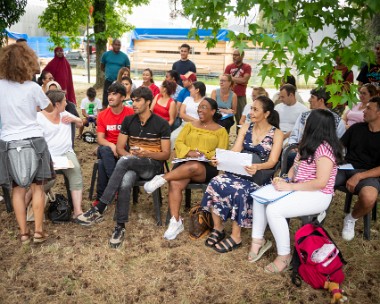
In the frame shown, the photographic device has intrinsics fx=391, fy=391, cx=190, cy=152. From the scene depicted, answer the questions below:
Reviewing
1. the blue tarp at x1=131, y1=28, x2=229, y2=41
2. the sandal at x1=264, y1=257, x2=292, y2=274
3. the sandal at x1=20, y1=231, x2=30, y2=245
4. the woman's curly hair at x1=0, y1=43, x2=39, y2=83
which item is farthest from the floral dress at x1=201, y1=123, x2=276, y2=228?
the blue tarp at x1=131, y1=28, x2=229, y2=41

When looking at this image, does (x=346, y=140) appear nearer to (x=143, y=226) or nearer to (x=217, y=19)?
(x=217, y=19)

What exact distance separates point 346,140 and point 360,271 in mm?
1541

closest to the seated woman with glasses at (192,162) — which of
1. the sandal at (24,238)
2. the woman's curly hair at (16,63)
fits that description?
the sandal at (24,238)

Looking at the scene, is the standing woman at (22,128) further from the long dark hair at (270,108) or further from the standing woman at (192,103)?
the standing woman at (192,103)

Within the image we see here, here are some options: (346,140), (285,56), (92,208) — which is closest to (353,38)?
(285,56)

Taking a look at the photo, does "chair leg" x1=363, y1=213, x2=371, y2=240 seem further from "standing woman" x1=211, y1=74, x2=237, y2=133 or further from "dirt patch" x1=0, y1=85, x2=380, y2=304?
"standing woman" x1=211, y1=74, x2=237, y2=133

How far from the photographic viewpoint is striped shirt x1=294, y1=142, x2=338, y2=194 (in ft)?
11.2

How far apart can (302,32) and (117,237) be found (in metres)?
2.56

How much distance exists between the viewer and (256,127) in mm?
4195

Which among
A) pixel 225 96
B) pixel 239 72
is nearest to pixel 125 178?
pixel 225 96

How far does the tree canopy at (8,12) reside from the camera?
Answer: 307 inches

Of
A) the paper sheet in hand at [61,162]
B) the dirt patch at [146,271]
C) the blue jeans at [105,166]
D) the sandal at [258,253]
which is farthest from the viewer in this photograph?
the blue jeans at [105,166]

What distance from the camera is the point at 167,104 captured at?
6.10 metres

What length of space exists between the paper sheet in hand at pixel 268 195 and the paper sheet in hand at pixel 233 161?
347 mm
